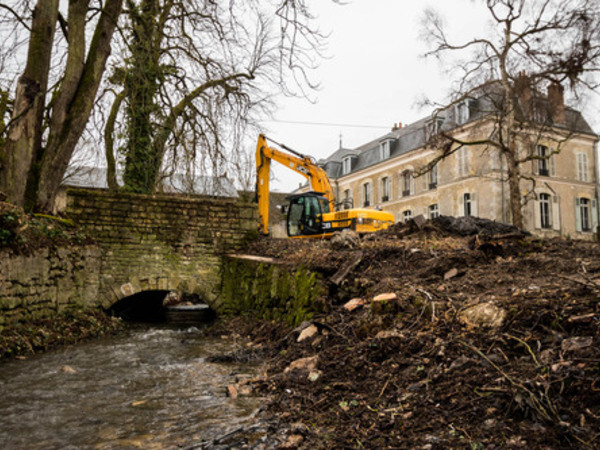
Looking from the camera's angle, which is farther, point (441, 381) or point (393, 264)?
point (393, 264)

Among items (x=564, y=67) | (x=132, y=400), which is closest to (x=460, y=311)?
(x=132, y=400)

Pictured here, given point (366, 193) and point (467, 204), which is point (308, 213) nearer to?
point (467, 204)

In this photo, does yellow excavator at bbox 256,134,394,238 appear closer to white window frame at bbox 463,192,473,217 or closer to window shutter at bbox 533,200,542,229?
white window frame at bbox 463,192,473,217

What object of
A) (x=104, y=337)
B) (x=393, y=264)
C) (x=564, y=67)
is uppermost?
(x=564, y=67)

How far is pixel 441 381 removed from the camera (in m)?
2.89

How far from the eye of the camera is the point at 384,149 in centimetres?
3422

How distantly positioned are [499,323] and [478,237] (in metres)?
3.30

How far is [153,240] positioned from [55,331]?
3.21 metres

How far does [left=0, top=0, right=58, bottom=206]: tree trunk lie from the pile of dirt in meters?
5.18

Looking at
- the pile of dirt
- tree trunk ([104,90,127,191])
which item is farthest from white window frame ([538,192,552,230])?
tree trunk ([104,90,127,191])

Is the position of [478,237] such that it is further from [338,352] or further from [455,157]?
[455,157]

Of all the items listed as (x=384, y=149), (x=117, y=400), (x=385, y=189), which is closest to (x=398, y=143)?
(x=384, y=149)

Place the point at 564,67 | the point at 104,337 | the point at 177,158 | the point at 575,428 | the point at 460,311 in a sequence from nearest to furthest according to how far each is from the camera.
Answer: the point at 575,428
the point at 460,311
the point at 104,337
the point at 177,158
the point at 564,67

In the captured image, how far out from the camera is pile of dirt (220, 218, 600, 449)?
2312 millimetres
